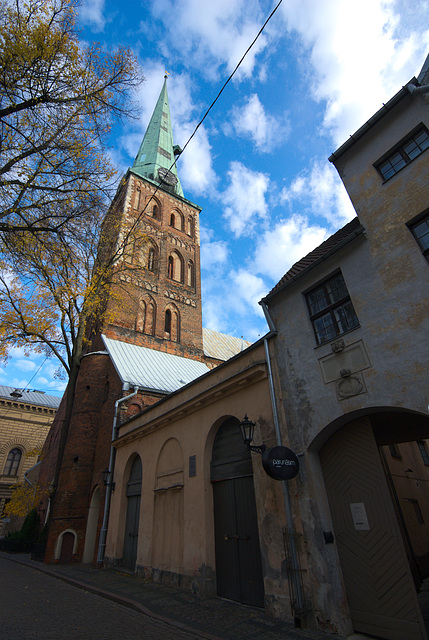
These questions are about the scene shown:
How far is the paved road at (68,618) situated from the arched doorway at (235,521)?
6.01 ft

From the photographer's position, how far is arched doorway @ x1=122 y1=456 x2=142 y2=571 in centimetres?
1183

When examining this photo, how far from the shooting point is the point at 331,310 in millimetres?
7176

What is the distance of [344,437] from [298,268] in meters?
4.32

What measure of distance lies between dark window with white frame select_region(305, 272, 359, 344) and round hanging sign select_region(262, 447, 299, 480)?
2375mm

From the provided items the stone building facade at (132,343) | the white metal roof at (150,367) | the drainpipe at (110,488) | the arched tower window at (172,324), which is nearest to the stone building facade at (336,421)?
the drainpipe at (110,488)

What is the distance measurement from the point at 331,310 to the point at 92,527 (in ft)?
48.1

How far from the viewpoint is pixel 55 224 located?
377 inches

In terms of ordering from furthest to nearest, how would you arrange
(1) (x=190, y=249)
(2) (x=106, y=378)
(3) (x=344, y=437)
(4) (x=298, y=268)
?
Result: 1. (1) (x=190, y=249)
2. (2) (x=106, y=378)
3. (4) (x=298, y=268)
4. (3) (x=344, y=437)

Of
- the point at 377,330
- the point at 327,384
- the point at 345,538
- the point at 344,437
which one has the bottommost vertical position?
the point at 345,538

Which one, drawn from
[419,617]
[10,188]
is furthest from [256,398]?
[10,188]

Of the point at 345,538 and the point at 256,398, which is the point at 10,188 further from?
the point at 345,538

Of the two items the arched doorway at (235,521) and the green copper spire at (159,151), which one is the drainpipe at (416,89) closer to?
the arched doorway at (235,521)

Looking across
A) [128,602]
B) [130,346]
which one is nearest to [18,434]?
[130,346]

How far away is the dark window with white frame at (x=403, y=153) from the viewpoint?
668 cm
